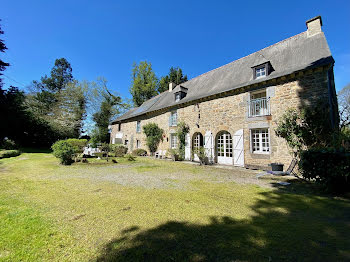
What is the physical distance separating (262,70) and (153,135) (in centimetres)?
→ 1047

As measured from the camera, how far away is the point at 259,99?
8680 mm

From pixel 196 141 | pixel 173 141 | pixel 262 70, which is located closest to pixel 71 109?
pixel 173 141

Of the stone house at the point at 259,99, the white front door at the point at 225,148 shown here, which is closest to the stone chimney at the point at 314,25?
the stone house at the point at 259,99

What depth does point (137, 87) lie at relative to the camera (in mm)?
27422

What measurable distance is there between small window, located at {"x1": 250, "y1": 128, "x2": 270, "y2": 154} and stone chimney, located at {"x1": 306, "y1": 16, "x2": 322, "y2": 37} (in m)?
6.37

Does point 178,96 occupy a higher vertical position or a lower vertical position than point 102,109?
lower

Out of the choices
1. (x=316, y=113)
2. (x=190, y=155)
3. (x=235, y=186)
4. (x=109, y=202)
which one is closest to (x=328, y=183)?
(x=235, y=186)

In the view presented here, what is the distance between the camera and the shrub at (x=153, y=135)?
49.3ft

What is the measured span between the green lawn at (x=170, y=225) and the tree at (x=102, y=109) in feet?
73.2

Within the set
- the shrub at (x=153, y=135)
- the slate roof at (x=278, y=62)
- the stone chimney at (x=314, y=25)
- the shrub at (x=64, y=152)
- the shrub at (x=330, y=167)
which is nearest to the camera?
the shrub at (x=330, y=167)

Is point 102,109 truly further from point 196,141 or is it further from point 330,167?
point 330,167

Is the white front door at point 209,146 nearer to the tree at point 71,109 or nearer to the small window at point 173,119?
the small window at point 173,119

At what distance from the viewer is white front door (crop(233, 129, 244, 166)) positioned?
29.6 ft

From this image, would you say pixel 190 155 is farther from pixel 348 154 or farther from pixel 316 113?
pixel 348 154
